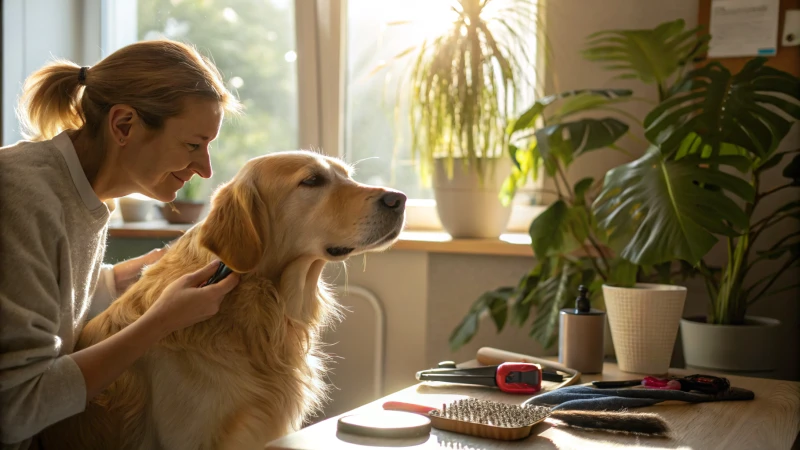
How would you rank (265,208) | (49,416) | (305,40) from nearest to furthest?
(49,416) → (265,208) → (305,40)

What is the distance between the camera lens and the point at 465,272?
261 cm

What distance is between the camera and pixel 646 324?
171 centimetres

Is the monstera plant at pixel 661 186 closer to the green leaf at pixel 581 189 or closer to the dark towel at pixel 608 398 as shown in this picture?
the green leaf at pixel 581 189

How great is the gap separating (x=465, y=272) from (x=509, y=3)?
3.16 feet

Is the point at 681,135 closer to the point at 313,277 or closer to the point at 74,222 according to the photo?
the point at 313,277

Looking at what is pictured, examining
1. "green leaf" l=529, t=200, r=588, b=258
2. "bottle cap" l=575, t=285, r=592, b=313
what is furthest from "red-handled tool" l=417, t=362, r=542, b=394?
"green leaf" l=529, t=200, r=588, b=258

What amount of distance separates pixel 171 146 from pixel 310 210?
1.00ft

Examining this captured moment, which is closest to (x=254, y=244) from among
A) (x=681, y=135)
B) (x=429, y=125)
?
(x=681, y=135)

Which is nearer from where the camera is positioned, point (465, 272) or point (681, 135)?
point (681, 135)

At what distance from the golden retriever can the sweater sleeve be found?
0.17 meters

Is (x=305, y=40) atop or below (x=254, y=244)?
atop

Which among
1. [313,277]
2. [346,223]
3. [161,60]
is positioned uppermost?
[161,60]

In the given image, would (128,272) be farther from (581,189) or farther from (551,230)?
(581,189)

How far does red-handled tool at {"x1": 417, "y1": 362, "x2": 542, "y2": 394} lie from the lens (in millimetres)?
1482
